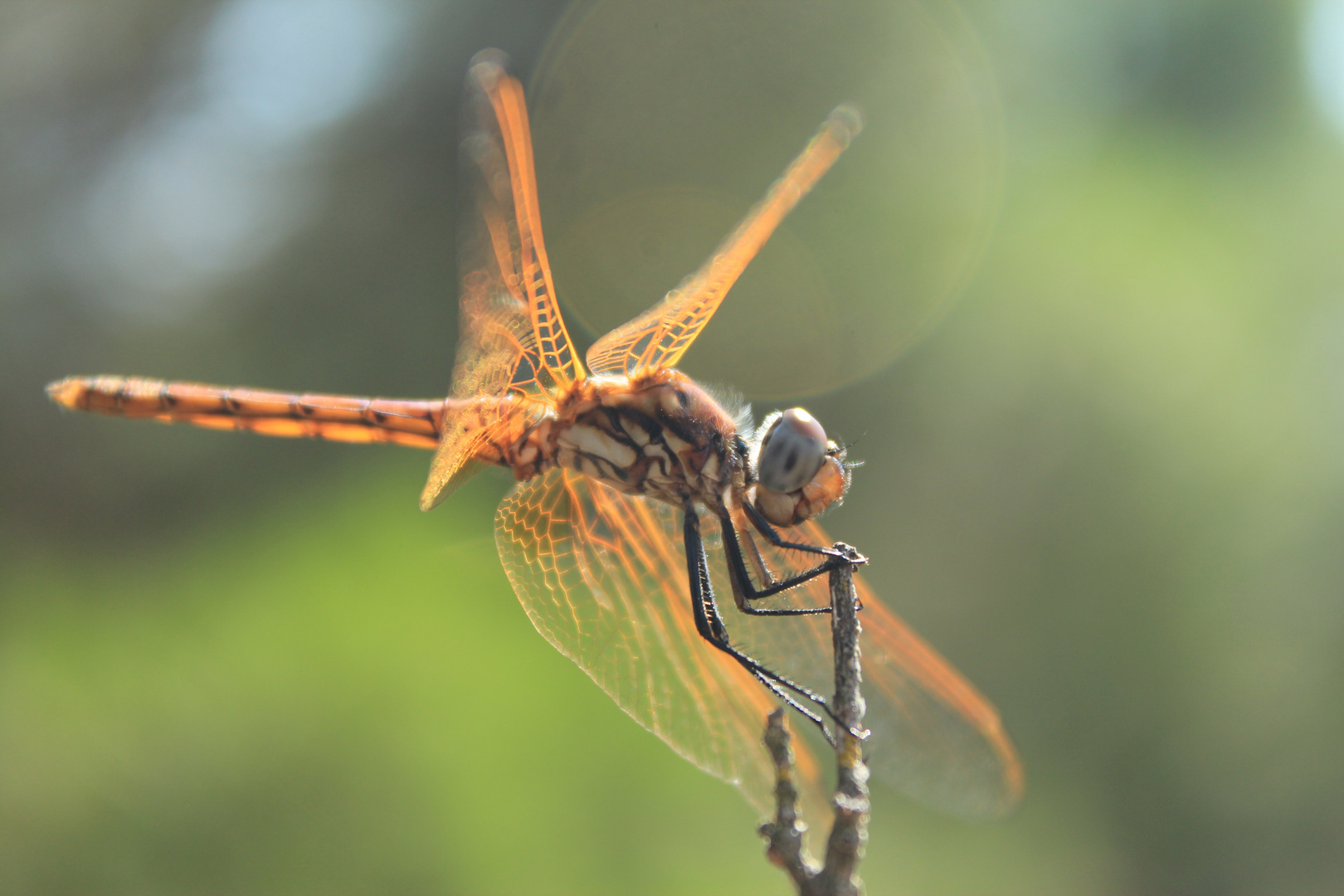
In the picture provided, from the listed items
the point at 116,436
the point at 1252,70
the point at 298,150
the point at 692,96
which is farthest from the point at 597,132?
the point at 1252,70

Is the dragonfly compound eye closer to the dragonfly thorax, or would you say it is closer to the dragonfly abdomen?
the dragonfly thorax

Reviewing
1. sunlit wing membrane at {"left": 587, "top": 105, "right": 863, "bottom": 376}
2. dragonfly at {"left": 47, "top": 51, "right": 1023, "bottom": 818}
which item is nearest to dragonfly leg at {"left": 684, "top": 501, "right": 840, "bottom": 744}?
dragonfly at {"left": 47, "top": 51, "right": 1023, "bottom": 818}

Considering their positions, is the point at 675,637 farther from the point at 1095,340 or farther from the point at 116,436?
the point at 116,436

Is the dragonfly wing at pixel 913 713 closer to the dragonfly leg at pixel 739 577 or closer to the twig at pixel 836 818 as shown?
the dragonfly leg at pixel 739 577

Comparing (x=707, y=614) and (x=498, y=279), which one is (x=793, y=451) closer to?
(x=707, y=614)

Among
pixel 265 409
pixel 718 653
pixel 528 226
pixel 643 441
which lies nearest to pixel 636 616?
pixel 718 653
